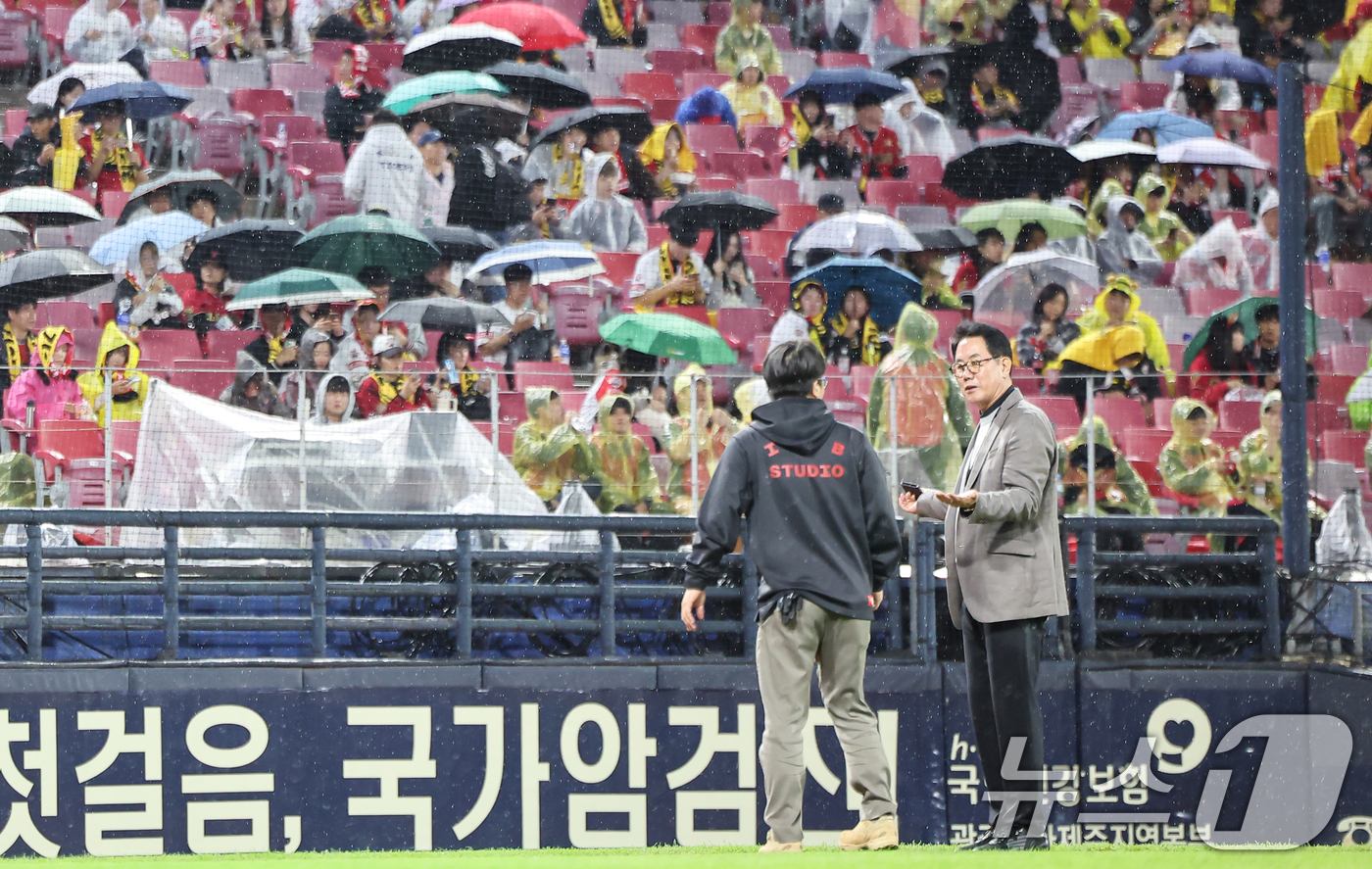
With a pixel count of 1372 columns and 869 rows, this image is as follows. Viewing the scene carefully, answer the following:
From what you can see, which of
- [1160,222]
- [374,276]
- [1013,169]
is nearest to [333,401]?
[374,276]

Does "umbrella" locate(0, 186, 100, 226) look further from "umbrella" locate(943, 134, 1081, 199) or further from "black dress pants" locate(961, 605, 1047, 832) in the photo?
"black dress pants" locate(961, 605, 1047, 832)

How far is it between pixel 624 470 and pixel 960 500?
4.00 m

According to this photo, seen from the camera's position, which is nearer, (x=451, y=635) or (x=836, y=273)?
(x=451, y=635)

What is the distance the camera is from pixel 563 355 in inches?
400

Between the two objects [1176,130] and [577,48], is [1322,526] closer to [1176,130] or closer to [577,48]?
[1176,130]

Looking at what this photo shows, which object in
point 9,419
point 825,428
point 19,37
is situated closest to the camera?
point 825,428

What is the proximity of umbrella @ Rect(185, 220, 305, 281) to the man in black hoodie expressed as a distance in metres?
6.99

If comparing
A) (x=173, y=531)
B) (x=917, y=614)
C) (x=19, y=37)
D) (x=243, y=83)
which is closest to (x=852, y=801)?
(x=917, y=614)

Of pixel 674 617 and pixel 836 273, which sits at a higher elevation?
pixel 836 273

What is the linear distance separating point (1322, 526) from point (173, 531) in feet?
17.8

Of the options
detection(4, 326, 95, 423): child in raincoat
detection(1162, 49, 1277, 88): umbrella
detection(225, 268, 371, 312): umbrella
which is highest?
detection(1162, 49, 1277, 88): umbrella

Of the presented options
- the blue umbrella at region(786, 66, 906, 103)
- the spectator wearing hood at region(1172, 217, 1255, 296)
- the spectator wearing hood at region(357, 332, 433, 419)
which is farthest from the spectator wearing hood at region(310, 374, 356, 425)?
the spectator wearing hood at region(1172, 217, 1255, 296)

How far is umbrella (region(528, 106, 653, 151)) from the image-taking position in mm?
11531

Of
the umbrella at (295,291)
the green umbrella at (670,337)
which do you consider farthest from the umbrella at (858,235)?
the umbrella at (295,291)
